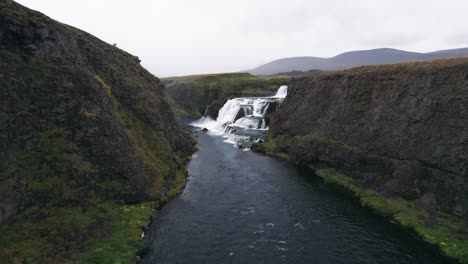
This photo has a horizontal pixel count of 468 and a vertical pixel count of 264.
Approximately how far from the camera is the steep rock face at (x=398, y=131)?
32094 millimetres

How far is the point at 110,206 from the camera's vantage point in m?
30.1

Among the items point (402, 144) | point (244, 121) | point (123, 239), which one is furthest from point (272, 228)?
point (244, 121)

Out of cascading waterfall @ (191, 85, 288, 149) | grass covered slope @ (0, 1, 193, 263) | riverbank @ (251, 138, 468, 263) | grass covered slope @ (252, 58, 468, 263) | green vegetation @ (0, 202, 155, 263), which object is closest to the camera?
green vegetation @ (0, 202, 155, 263)

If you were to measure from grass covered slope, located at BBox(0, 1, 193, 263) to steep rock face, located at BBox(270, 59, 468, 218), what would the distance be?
2391cm

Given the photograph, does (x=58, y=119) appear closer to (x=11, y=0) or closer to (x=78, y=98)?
(x=78, y=98)

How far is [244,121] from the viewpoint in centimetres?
8394

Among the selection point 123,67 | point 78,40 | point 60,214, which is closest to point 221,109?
point 123,67

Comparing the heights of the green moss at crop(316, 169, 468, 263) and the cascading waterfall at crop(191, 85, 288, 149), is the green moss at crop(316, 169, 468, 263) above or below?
below

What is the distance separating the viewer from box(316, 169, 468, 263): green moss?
25.7m

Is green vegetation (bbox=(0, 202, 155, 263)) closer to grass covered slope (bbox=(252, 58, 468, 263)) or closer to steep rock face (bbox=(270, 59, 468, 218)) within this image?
grass covered slope (bbox=(252, 58, 468, 263))

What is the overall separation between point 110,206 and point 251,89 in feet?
→ 308

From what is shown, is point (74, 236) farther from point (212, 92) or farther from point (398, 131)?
point (212, 92)

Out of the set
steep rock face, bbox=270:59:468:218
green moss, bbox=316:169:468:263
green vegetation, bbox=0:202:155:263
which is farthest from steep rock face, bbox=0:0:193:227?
steep rock face, bbox=270:59:468:218

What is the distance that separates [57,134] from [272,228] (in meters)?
22.4
